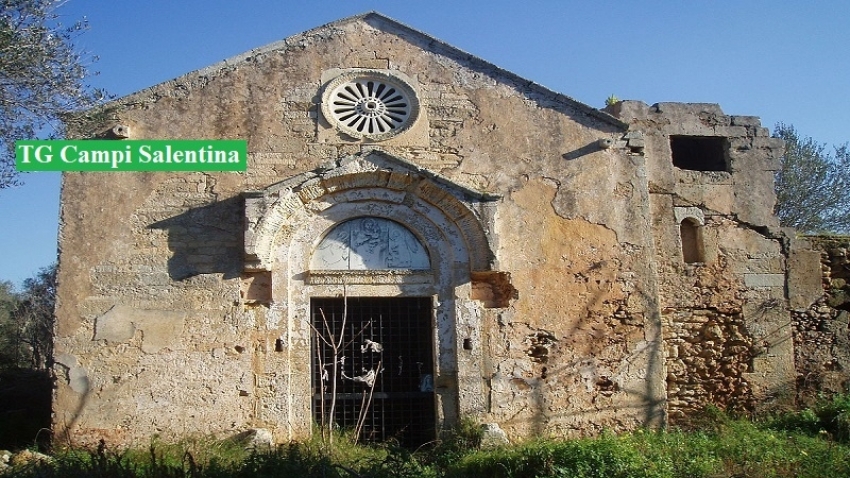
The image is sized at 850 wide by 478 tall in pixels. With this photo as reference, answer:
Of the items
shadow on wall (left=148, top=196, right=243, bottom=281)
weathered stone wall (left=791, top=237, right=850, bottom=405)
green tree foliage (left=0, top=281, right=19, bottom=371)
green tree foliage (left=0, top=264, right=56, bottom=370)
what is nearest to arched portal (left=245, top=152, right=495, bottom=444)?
shadow on wall (left=148, top=196, right=243, bottom=281)

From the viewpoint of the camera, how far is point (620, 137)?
11383 millimetres

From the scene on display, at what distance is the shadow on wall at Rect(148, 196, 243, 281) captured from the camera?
33.4 ft

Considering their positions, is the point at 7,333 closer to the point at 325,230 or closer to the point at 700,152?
the point at 325,230

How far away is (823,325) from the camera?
1238 cm

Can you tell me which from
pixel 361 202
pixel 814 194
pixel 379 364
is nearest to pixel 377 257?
pixel 361 202

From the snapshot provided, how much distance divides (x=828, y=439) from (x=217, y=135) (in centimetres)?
917

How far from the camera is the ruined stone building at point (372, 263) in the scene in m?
9.95

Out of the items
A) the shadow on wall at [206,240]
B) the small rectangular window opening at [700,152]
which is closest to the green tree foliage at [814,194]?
the small rectangular window opening at [700,152]

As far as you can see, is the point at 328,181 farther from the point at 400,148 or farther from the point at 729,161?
the point at 729,161

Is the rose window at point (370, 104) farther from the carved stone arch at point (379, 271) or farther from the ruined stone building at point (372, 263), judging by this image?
the carved stone arch at point (379, 271)

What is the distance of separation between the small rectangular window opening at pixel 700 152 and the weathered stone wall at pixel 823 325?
6.16ft

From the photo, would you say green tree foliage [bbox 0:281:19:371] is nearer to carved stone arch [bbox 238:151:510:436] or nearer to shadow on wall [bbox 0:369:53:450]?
shadow on wall [bbox 0:369:53:450]

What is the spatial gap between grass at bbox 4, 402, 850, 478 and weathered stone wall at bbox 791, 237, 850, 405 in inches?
61.3

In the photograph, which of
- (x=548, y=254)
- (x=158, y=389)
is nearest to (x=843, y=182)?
(x=548, y=254)
